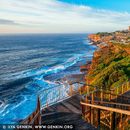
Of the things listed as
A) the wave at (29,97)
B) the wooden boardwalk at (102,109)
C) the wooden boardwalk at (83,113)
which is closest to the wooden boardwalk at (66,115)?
the wooden boardwalk at (83,113)

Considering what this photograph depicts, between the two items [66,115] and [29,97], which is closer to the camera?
[66,115]

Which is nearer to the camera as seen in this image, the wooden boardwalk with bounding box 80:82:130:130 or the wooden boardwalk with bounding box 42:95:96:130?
the wooden boardwalk with bounding box 42:95:96:130

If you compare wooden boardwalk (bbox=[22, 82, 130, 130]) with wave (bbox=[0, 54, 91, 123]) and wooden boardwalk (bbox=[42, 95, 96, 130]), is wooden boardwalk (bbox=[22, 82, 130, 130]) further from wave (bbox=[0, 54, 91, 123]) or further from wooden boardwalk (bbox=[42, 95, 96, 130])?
wave (bbox=[0, 54, 91, 123])

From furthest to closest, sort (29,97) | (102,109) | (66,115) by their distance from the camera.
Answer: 1. (29,97)
2. (102,109)
3. (66,115)

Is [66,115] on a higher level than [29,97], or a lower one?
higher

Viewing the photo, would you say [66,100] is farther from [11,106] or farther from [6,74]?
[6,74]

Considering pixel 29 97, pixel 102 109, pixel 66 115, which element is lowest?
pixel 29 97

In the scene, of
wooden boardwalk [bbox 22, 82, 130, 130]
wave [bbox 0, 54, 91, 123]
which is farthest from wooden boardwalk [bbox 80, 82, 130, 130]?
wave [bbox 0, 54, 91, 123]

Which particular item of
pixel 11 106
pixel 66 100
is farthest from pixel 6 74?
pixel 66 100

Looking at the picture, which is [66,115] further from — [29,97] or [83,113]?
[29,97]

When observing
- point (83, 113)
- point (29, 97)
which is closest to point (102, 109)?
point (83, 113)

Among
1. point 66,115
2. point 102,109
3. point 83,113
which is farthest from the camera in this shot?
point 102,109
